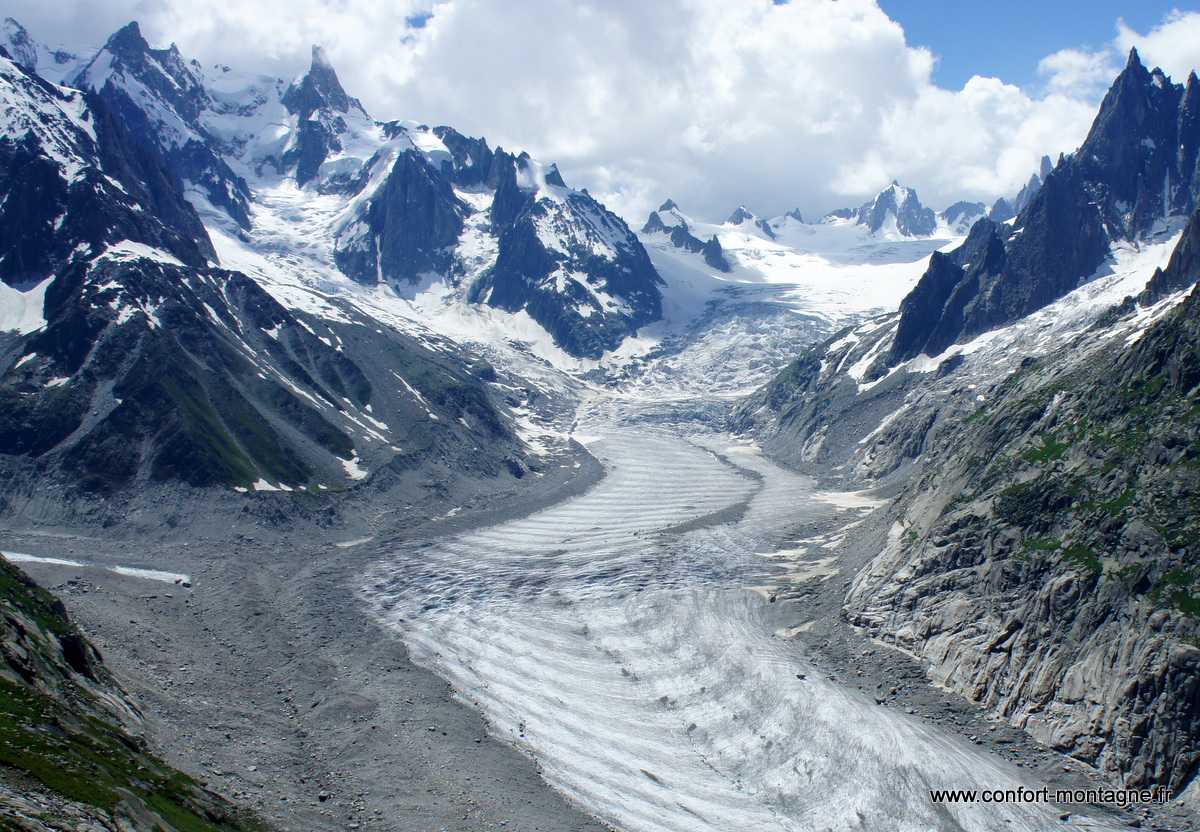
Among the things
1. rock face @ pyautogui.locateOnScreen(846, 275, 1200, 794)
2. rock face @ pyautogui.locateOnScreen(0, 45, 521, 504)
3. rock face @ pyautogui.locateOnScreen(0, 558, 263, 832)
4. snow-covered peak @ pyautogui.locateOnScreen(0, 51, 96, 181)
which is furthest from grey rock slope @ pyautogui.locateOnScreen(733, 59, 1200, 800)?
snow-covered peak @ pyautogui.locateOnScreen(0, 51, 96, 181)

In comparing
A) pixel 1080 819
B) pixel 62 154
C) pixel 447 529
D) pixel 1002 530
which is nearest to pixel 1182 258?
pixel 1002 530

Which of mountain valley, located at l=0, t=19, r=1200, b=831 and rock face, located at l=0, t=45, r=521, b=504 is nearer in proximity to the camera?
mountain valley, located at l=0, t=19, r=1200, b=831

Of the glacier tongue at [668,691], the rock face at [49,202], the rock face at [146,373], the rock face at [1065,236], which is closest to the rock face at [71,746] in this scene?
the glacier tongue at [668,691]

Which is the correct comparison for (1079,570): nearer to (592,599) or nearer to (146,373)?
(592,599)

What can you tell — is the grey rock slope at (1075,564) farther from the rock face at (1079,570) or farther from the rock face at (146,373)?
the rock face at (146,373)

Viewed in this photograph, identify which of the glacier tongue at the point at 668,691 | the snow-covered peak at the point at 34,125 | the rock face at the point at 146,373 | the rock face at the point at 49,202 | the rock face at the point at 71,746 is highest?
the snow-covered peak at the point at 34,125

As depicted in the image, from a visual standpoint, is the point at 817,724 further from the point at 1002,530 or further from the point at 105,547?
the point at 105,547

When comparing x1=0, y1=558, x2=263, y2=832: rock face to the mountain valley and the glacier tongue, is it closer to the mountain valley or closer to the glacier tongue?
the mountain valley

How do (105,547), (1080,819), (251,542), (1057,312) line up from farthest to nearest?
(1057,312) < (251,542) < (105,547) < (1080,819)
